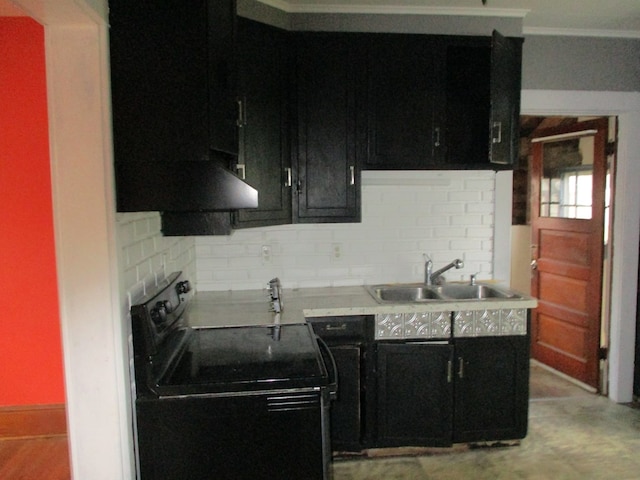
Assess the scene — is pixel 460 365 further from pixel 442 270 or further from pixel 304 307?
pixel 304 307

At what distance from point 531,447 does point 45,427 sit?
2.83 metres

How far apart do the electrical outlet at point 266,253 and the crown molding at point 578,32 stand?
220 centimetres

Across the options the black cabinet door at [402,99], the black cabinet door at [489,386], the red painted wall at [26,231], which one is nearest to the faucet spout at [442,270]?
the black cabinet door at [489,386]

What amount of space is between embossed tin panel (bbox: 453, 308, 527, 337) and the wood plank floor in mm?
2190

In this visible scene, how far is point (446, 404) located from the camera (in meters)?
2.66

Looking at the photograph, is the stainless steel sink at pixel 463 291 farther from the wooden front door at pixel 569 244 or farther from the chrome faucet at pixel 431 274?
the wooden front door at pixel 569 244

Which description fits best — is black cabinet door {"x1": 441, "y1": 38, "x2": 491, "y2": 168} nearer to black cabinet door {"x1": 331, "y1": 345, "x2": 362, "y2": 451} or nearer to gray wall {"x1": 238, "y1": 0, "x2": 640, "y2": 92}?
gray wall {"x1": 238, "y1": 0, "x2": 640, "y2": 92}

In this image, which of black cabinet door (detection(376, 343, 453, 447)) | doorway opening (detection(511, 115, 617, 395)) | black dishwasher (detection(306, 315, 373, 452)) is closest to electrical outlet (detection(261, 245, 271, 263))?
black dishwasher (detection(306, 315, 373, 452))

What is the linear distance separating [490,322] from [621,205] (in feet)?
4.90

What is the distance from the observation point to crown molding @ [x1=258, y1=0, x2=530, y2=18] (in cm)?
288

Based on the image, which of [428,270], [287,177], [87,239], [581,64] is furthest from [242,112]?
[581,64]

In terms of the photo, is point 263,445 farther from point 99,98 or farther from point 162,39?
point 162,39

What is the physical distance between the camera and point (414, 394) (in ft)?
8.71

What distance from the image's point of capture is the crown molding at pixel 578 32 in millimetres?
3176
